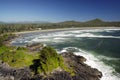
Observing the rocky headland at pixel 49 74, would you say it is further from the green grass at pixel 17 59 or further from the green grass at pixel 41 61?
the green grass at pixel 17 59

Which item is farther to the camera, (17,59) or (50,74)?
(17,59)

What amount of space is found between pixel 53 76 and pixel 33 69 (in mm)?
3754

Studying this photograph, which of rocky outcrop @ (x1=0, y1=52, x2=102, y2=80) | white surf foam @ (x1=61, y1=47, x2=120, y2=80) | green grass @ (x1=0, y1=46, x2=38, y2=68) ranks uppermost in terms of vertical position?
green grass @ (x1=0, y1=46, x2=38, y2=68)

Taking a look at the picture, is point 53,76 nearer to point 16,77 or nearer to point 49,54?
point 49,54

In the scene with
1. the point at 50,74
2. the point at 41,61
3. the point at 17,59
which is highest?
the point at 41,61

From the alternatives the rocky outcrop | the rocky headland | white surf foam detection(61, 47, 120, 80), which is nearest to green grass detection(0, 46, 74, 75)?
the rocky headland

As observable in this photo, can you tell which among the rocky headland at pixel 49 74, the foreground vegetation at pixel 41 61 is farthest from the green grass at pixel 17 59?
the rocky headland at pixel 49 74

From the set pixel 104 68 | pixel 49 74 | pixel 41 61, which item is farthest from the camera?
pixel 104 68

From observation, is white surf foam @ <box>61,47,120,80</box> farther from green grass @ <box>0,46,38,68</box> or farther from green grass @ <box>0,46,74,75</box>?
green grass @ <box>0,46,38,68</box>

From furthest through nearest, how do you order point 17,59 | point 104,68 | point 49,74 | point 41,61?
point 104,68
point 17,59
point 41,61
point 49,74

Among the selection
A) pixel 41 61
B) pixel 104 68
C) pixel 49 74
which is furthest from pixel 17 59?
pixel 104 68

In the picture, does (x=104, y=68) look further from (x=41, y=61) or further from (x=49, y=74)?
(x=41, y=61)

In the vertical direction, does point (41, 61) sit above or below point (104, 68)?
above

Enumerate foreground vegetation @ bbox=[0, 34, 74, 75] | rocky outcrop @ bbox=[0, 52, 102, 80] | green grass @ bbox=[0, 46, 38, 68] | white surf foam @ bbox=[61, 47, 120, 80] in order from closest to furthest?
rocky outcrop @ bbox=[0, 52, 102, 80]
foreground vegetation @ bbox=[0, 34, 74, 75]
white surf foam @ bbox=[61, 47, 120, 80]
green grass @ bbox=[0, 46, 38, 68]
